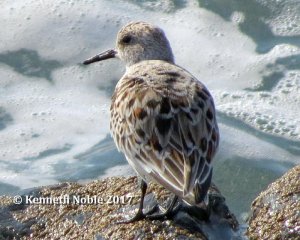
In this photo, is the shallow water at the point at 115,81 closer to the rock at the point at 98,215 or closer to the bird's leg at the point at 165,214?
the rock at the point at 98,215

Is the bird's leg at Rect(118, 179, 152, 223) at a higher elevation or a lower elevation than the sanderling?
lower

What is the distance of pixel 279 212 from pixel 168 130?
753 mm

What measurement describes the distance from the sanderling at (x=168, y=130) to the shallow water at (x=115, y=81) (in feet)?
6.70

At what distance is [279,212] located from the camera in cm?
448

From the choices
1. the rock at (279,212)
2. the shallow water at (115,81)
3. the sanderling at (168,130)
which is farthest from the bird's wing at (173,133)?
the shallow water at (115,81)

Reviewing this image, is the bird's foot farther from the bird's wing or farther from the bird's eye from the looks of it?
the bird's eye

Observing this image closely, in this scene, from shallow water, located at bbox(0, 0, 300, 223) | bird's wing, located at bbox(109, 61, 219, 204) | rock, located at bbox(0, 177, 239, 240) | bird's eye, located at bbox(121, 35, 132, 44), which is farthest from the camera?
shallow water, located at bbox(0, 0, 300, 223)

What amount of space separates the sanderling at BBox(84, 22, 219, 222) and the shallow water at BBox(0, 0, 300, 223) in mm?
2043

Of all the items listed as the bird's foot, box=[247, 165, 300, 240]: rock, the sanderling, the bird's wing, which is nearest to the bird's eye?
the sanderling

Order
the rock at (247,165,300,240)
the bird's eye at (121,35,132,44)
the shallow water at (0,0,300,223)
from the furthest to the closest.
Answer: the shallow water at (0,0,300,223) < the bird's eye at (121,35,132,44) < the rock at (247,165,300,240)

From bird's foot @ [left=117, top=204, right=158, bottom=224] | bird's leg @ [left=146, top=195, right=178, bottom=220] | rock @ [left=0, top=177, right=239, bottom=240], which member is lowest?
rock @ [left=0, top=177, right=239, bottom=240]

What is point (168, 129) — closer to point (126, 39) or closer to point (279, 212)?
point (279, 212)

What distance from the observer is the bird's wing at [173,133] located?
4.00 m

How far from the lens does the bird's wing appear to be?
13.1 ft
